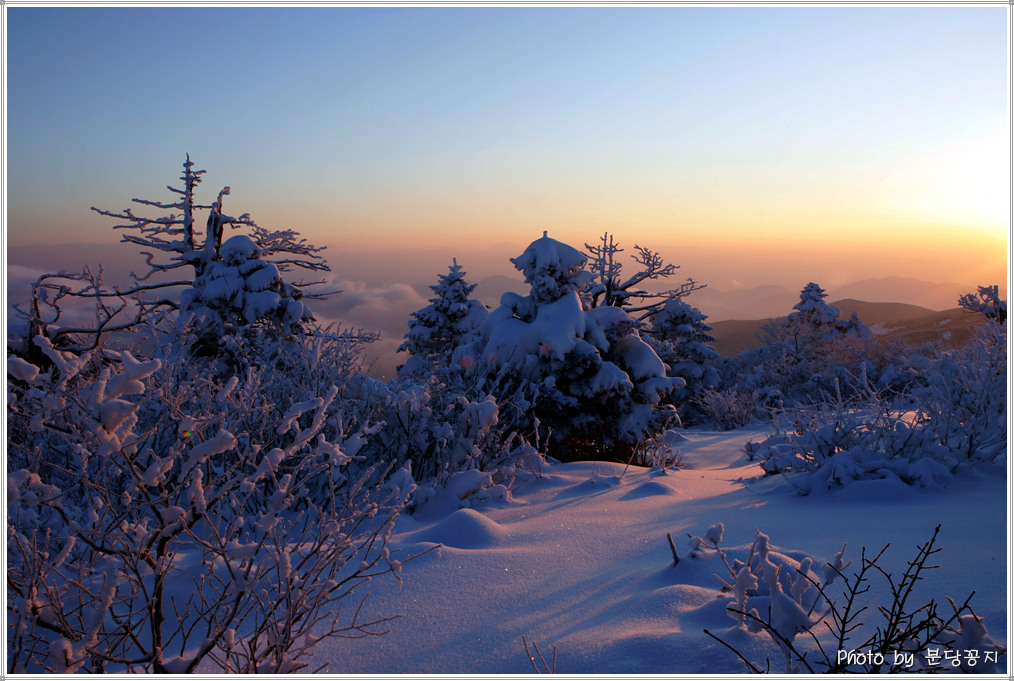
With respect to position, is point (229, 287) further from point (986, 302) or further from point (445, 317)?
point (986, 302)

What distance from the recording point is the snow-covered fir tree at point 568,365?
31.2ft

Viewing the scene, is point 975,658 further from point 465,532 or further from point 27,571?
point 27,571

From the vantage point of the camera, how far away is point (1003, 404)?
6227 millimetres

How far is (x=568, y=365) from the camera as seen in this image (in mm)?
9578

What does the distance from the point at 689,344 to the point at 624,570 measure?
79.4 feet

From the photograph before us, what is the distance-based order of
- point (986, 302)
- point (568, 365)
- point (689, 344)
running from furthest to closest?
1. point (689, 344)
2. point (986, 302)
3. point (568, 365)

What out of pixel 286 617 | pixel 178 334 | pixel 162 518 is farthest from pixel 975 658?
pixel 178 334

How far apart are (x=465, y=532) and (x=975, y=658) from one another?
3284 mm

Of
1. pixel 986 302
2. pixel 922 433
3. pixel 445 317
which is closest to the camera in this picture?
pixel 922 433

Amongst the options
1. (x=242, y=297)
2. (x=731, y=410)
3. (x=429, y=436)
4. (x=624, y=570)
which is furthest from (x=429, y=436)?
(x=731, y=410)

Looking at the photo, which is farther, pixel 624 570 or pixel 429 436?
pixel 429 436

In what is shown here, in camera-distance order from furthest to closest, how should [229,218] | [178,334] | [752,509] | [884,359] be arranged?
[884,359] → [229,218] → [178,334] → [752,509]

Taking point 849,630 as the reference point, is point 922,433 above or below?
below

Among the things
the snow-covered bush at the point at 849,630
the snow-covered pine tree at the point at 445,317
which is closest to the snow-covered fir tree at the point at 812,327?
the snow-covered pine tree at the point at 445,317
